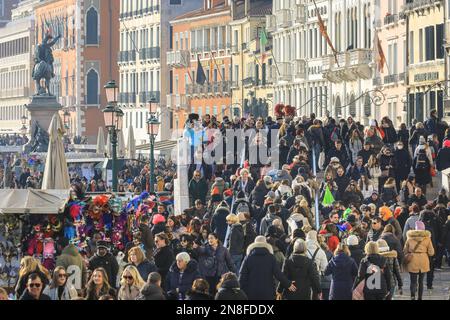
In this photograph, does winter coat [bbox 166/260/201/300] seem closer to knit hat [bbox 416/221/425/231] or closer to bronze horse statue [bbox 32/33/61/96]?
knit hat [bbox 416/221/425/231]

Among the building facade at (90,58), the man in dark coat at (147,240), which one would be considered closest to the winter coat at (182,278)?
the man in dark coat at (147,240)

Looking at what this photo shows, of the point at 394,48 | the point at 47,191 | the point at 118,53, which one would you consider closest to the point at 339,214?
the point at 47,191

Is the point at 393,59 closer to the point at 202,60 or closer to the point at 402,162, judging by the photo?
the point at 402,162

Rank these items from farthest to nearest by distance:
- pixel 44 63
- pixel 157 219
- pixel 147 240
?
1. pixel 44 63
2. pixel 157 219
3. pixel 147 240

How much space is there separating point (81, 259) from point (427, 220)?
8.35 metres

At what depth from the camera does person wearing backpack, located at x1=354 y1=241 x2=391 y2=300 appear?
91.5 ft

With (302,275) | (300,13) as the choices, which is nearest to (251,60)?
(300,13)

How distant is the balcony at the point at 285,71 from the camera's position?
99.5 meters

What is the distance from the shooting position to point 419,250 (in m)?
32.9

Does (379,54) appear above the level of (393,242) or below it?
above

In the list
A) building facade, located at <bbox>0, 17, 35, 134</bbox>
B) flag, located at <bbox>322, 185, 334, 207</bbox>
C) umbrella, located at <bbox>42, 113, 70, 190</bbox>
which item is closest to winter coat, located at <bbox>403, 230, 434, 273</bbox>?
flag, located at <bbox>322, 185, 334, 207</bbox>

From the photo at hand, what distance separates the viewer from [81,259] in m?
28.8

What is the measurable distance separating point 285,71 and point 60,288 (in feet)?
244
